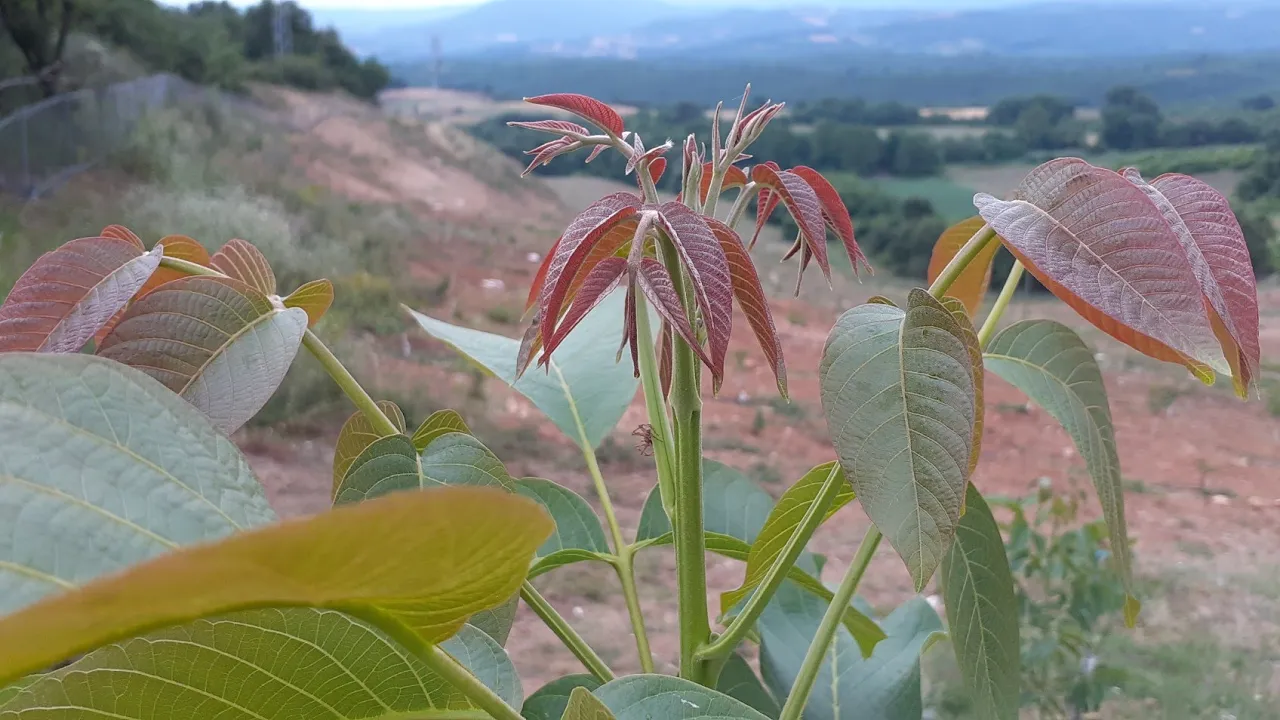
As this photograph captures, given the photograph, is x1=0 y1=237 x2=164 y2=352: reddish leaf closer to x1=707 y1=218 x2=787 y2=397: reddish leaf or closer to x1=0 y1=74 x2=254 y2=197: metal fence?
x1=707 y1=218 x2=787 y2=397: reddish leaf

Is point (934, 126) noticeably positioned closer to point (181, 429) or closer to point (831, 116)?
point (831, 116)

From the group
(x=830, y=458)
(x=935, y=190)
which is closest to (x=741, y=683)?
(x=830, y=458)

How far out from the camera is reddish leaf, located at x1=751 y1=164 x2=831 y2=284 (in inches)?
14.3

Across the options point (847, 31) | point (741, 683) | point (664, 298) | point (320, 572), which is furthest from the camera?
point (847, 31)

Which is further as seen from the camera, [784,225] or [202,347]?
[784,225]

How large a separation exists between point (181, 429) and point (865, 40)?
42.0 feet

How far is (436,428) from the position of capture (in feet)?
1.29

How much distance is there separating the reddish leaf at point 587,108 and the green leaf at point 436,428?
142 millimetres

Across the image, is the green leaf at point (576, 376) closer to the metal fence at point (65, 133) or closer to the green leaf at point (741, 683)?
the green leaf at point (741, 683)

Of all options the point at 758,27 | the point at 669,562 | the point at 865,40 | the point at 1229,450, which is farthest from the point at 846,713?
the point at 758,27

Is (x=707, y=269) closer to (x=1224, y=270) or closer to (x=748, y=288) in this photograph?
(x=748, y=288)

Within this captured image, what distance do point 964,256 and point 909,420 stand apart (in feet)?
0.28

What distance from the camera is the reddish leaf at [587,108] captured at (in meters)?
0.38

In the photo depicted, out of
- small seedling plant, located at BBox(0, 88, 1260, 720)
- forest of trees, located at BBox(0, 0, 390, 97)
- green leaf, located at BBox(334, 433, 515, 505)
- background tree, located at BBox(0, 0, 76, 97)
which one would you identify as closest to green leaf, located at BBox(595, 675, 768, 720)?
small seedling plant, located at BBox(0, 88, 1260, 720)
